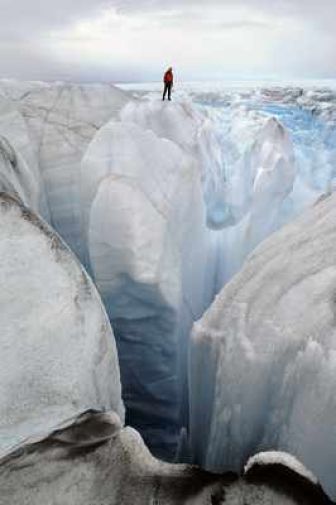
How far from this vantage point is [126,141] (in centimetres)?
279

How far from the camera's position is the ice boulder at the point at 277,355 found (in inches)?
57.1

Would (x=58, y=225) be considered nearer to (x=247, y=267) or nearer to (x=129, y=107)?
(x=129, y=107)

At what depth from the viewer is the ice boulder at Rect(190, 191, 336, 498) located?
145 centimetres

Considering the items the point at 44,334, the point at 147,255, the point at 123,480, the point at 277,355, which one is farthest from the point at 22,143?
the point at 123,480

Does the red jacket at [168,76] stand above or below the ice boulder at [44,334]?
above

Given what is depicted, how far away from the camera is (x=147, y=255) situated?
97.3 inches

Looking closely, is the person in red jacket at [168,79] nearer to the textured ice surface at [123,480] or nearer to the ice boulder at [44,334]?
the ice boulder at [44,334]

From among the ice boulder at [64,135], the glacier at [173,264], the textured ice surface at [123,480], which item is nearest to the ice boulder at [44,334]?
the glacier at [173,264]

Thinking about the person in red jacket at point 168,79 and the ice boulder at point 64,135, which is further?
the person in red jacket at point 168,79

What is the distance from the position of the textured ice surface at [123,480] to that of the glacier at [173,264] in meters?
0.04

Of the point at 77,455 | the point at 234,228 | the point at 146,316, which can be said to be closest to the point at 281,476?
the point at 77,455

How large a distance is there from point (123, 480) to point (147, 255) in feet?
4.86

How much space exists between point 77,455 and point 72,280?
56cm

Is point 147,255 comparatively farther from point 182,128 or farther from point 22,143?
point 182,128
